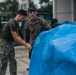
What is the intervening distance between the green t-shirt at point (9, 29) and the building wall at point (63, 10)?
39.1ft

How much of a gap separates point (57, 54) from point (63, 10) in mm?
15324

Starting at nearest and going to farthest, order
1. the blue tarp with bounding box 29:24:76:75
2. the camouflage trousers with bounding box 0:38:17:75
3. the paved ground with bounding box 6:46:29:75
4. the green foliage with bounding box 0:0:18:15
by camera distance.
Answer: the blue tarp with bounding box 29:24:76:75 < the camouflage trousers with bounding box 0:38:17:75 < the paved ground with bounding box 6:46:29:75 < the green foliage with bounding box 0:0:18:15

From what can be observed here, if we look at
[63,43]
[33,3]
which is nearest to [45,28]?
[63,43]

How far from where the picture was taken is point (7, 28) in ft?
23.4

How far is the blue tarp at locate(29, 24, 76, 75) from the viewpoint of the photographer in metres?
3.82

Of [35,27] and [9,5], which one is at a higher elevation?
[35,27]

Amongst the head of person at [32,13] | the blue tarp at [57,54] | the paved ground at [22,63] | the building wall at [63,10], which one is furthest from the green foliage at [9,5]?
the blue tarp at [57,54]

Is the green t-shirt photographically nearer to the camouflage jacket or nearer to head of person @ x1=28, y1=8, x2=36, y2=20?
head of person @ x1=28, y1=8, x2=36, y2=20

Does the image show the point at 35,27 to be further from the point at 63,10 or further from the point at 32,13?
the point at 63,10

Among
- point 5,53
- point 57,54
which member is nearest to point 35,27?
point 5,53

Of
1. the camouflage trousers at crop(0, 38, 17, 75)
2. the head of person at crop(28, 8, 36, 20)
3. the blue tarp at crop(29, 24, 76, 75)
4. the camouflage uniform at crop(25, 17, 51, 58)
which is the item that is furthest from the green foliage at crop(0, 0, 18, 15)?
the blue tarp at crop(29, 24, 76, 75)

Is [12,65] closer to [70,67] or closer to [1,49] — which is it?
[1,49]

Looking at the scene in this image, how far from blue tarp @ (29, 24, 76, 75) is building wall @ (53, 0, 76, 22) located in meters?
13.7

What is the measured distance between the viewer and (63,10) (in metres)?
19.3
